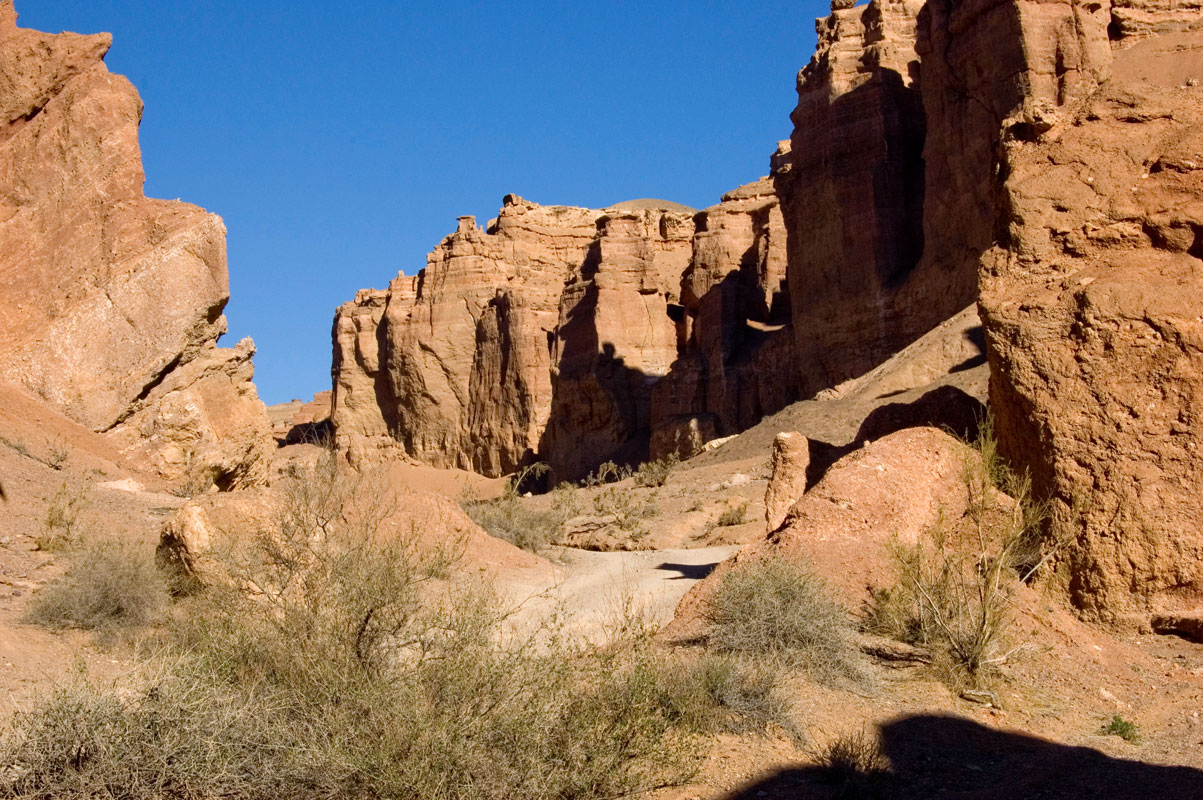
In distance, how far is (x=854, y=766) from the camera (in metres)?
6.39

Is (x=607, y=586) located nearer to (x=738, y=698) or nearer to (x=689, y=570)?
(x=689, y=570)

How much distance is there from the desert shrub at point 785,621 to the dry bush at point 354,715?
1349 mm

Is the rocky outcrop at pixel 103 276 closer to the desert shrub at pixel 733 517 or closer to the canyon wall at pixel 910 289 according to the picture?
the canyon wall at pixel 910 289

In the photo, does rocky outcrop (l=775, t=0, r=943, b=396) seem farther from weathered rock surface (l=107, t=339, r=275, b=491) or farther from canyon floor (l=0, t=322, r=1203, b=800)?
weathered rock surface (l=107, t=339, r=275, b=491)

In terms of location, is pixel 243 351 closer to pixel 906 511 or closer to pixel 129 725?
pixel 906 511

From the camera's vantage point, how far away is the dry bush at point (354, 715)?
5090mm

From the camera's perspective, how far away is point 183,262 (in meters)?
14.7

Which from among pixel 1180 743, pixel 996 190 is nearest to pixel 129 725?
pixel 1180 743

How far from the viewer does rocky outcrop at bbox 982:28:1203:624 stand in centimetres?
918

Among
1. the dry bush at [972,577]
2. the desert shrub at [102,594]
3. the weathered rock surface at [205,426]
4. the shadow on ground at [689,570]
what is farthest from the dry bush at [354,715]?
A: the weathered rock surface at [205,426]

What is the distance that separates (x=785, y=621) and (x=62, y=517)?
695cm

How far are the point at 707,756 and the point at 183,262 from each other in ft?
35.8

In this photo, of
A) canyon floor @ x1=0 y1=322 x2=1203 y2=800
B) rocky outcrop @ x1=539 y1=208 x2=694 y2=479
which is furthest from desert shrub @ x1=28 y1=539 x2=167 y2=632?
rocky outcrop @ x1=539 y1=208 x2=694 y2=479

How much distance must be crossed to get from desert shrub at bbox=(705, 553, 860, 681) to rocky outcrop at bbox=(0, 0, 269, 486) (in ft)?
27.8
